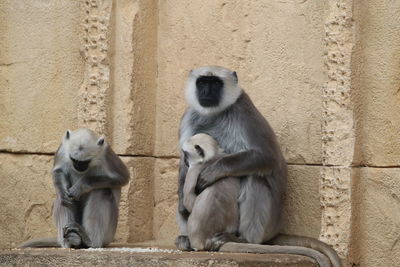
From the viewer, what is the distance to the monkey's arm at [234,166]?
723 cm

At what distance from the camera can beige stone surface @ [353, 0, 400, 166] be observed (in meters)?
7.36

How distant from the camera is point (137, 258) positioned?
6.59 metres

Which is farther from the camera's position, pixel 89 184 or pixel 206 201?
pixel 89 184

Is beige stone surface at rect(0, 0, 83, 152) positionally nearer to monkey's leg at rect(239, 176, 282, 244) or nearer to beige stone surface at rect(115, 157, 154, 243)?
beige stone surface at rect(115, 157, 154, 243)

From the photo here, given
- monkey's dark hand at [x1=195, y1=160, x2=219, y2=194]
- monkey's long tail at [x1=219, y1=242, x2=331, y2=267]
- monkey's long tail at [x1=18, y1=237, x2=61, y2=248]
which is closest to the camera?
monkey's long tail at [x1=219, y1=242, x2=331, y2=267]

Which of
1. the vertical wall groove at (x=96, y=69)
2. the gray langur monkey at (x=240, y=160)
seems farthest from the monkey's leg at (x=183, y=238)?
the vertical wall groove at (x=96, y=69)

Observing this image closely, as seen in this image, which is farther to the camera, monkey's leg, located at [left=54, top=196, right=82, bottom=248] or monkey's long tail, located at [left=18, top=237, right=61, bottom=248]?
monkey's long tail, located at [left=18, top=237, right=61, bottom=248]

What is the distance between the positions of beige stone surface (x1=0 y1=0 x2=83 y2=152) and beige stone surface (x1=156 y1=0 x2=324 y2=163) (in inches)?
30.2

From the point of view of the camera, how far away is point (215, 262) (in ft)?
21.1

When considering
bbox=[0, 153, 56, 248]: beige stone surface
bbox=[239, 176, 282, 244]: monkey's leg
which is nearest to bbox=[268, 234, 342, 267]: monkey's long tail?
bbox=[239, 176, 282, 244]: monkey's leg

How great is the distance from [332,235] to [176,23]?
2.31 metres

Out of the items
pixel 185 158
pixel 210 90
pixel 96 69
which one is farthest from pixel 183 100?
pixel 185 158

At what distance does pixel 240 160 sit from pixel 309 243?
751 millimetres

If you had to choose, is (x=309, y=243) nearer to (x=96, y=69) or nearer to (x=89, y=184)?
(x=89, y=184)
